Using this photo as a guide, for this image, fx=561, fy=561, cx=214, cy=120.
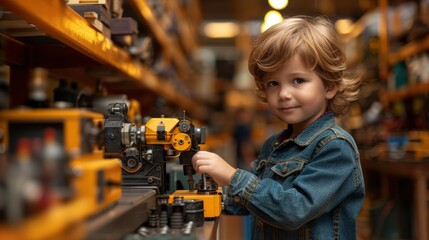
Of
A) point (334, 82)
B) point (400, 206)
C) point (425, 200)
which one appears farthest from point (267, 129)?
point (334, 82)

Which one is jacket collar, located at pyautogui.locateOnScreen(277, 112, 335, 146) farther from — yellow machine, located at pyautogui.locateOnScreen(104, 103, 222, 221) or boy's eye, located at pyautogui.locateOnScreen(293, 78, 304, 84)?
yellow machine, located at pyautogui.locateOnScreen(104, 103, 222, 221)

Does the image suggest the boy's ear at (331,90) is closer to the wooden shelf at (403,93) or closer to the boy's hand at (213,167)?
the boy's hand at (213,167)

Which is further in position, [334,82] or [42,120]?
[334,82]

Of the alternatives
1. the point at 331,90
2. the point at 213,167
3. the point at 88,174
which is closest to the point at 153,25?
the point at 331,90

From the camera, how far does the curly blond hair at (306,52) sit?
78.5 inches

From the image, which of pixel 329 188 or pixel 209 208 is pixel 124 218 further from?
pixel 329 188

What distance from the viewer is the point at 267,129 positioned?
11.4 metres

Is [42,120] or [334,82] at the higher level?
[334,82]

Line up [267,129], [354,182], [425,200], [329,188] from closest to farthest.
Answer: [329,188], [354,182], [425,200], [267,129]

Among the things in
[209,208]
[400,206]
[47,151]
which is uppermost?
[47,151]

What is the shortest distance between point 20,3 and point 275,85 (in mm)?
1055

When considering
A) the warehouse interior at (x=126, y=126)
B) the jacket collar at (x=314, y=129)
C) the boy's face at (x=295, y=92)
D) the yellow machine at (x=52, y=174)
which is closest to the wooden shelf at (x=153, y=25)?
the warehouse interior at (x=126, y=126)

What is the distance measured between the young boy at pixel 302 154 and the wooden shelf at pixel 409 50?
9.38ft

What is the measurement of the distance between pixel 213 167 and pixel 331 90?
1.97ft
